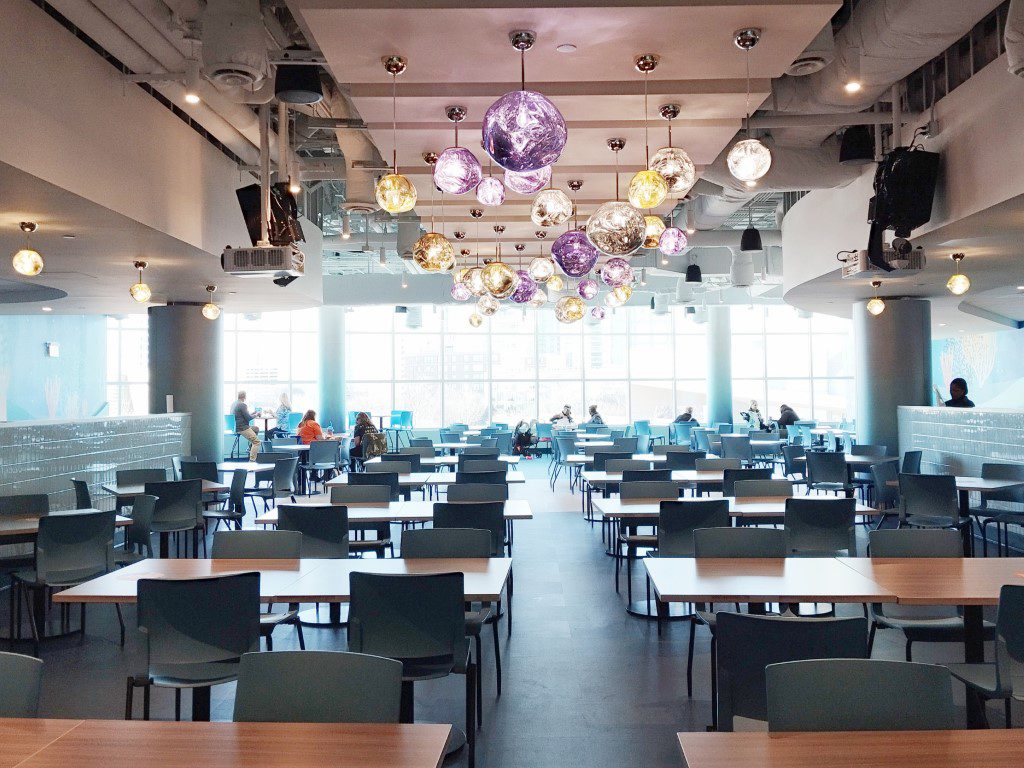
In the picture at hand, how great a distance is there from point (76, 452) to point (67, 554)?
124 inches

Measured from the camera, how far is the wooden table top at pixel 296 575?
3324 mm

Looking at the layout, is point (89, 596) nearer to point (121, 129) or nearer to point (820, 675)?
point (820, 675)

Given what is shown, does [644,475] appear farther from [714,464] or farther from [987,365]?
[987,365]

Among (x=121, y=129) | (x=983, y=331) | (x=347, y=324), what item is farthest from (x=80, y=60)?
(x=983, y=331)

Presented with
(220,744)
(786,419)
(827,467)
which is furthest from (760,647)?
(786,419)

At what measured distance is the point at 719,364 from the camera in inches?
716

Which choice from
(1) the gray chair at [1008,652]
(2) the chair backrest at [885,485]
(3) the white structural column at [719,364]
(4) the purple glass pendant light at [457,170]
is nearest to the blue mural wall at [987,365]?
(3) the white structural column at [719,364]

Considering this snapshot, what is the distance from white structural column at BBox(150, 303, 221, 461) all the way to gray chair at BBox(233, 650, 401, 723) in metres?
9.47

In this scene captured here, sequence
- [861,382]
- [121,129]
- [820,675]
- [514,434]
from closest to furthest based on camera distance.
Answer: [820,675]
[121,129]
[861,382]
[514,434]

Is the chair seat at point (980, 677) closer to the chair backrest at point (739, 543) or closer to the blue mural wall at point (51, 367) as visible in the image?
the chair backrest at point (739, 543)

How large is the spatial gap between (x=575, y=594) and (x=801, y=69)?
3780 mm

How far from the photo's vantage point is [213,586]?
3.17m

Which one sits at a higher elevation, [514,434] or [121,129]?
[121,129]

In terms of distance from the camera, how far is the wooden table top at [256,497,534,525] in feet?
17.0
